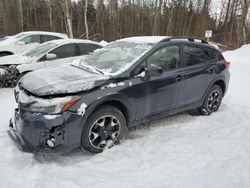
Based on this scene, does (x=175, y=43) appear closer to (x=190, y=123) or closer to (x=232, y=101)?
(x=190, y=123)

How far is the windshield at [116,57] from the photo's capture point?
4234 mm

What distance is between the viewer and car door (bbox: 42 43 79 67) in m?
7.69

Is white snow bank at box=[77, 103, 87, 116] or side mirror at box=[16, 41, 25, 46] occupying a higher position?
side mirror at box=[16, 41, 25, 46]

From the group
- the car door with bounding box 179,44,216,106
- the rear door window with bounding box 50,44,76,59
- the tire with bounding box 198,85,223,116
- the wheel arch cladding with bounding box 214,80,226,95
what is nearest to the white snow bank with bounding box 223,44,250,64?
the wheel arch cladding with bounding box 214,80,226,95

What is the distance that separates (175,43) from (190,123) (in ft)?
5.23

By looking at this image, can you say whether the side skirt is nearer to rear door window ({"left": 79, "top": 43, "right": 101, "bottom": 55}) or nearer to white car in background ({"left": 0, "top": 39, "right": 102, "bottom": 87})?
white car in background ({"left": 0, "top": 39, "right": 102, "bottom": 87})

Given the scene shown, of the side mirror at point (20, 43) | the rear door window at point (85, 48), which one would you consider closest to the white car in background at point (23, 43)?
the side mirror at point (20, 43)

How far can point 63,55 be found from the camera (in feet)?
26.3

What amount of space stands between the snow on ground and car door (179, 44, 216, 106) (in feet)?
1.87

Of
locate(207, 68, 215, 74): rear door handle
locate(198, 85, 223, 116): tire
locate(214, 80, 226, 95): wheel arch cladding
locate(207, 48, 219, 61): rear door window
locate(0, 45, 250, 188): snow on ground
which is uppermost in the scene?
locate(207, 48, 219, 61): rear door window

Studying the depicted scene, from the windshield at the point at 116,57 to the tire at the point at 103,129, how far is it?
0.68 meters

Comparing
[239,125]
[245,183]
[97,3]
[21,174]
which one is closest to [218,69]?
[239,125]

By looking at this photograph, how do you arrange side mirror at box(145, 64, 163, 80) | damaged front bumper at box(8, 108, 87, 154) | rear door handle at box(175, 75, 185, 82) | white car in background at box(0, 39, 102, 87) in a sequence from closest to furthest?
damaged front bumper at box(8, 108, 87, 154)
side mirror at box(145, 64, 163, 80)
rear door handle at box(175, 75, 185, 82)
white car in background at box(0, 39, 102, 87)

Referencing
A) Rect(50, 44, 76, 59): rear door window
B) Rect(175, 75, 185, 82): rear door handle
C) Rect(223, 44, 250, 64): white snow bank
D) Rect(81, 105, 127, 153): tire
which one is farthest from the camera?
Rect(223, 44, 250, 64): white snow bank
